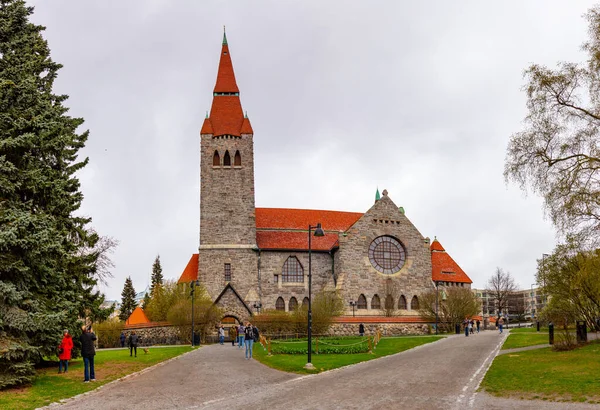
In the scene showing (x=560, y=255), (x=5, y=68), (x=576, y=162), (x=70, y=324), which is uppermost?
(x=5, y=68)

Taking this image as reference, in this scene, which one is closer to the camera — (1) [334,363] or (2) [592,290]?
(1) [334,363]

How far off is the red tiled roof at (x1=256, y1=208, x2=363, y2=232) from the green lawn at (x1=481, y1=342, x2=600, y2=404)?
130 ft

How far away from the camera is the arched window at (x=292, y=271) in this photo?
188 ft

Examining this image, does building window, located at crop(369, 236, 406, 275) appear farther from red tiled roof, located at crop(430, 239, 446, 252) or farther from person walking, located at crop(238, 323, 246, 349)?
person walking, located at crop(238, 323, 246, 349)

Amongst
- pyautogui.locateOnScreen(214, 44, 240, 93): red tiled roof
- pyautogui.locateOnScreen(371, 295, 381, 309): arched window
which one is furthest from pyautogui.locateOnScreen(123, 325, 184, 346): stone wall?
pyautogui.locateOnScreen(214, 44, 240, 93): red tiled roof

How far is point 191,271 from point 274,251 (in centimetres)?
812

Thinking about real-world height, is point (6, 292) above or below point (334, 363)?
above

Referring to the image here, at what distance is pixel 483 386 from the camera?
Result: 52.7 ft

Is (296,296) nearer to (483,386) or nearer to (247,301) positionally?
(247,301)

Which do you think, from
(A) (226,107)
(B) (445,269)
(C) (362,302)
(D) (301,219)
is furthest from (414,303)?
(A) (226,107)

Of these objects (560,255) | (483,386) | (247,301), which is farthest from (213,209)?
(483,386)

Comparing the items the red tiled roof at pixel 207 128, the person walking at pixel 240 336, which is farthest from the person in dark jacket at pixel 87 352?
the red tiled roof at pixel 207 128

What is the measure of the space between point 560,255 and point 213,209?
34286 millimetres

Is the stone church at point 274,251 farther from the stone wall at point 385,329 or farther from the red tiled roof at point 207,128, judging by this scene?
the stone wall at point 385,329
